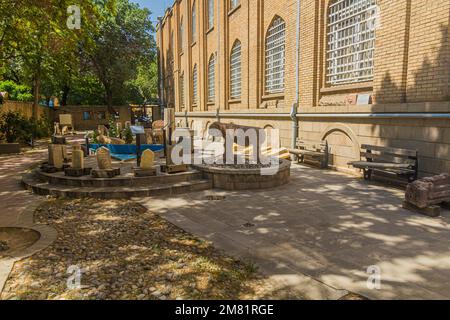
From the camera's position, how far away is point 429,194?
5688 mm

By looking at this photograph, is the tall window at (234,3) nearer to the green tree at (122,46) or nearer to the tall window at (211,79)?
the tall window at (211,79)

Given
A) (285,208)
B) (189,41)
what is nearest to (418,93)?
(285,208)

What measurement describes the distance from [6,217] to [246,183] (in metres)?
4.80

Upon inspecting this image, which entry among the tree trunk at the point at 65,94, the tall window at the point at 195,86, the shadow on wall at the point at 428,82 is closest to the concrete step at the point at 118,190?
the shadow on wall at the point at 428,82

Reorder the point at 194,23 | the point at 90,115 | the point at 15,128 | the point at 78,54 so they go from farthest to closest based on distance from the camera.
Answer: the point at 90,115 → the point at 78,54 → the point at 194,23 → the point at 15,128

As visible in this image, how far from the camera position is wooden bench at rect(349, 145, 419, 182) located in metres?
7.39

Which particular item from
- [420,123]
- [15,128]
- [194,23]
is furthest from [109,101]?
[420,123]

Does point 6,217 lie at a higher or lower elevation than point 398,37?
lower

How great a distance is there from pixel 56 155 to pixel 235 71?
37.8 feet

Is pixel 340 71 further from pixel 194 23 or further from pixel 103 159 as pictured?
pixel 194 23

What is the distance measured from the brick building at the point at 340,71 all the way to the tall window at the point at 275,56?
40mm

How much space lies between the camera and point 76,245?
4496mm

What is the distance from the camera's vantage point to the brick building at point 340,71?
730cm

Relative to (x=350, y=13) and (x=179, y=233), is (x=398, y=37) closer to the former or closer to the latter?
(x=350, y=13)
